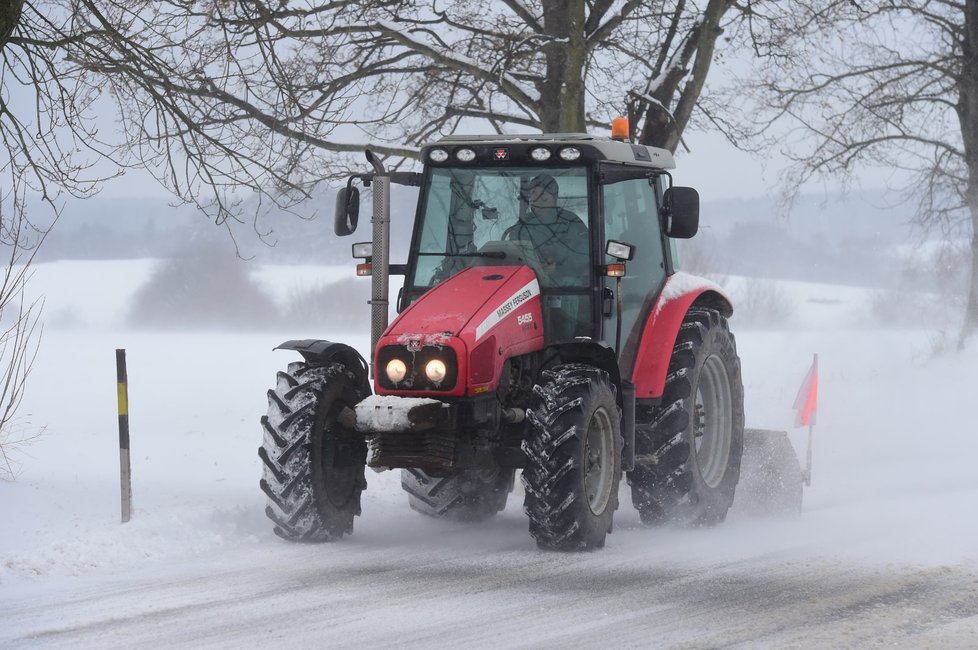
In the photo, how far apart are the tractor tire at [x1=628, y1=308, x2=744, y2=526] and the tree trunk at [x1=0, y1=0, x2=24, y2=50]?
4431 millimetres

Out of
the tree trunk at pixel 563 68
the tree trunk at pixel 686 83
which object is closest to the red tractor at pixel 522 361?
the tree trunk at pixel 563 68

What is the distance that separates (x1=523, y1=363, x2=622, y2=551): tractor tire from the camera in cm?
643

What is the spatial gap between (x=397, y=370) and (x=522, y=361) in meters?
0.89

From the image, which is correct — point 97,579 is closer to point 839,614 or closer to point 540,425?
point 540,425

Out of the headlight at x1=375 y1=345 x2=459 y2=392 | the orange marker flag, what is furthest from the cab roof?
the orange marker flag

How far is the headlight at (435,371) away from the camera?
6437 mm

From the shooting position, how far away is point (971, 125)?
69.3 ft

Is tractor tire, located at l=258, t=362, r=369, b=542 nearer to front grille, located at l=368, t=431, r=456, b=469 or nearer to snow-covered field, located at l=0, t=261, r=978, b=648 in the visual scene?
snow-covered field, located at l=0, t=261, r=978, b=648

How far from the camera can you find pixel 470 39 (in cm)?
1324

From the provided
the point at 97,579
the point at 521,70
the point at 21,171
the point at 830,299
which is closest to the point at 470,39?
the point at 521,70

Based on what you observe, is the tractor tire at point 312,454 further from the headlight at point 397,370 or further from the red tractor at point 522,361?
the headlight at point 397,370

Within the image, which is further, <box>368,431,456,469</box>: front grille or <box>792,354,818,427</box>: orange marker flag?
<box>792,354,818,427</box>: orange marker flag

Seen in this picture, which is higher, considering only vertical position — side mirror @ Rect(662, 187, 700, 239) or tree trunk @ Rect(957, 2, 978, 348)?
tree trunk @ Rect(957, 2, 978, 348)

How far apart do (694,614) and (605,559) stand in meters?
1.23
